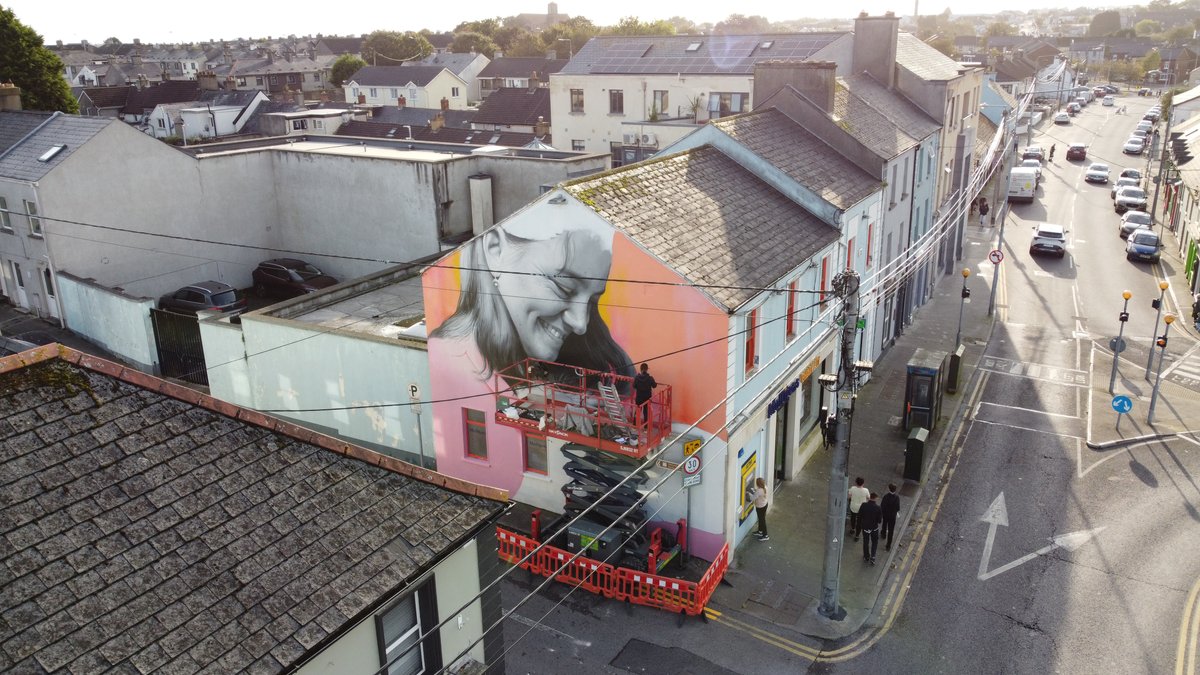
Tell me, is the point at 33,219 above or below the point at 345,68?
below

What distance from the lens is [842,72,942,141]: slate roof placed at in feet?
106

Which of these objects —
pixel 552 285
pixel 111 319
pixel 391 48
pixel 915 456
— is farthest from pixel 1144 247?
pixel 391 48

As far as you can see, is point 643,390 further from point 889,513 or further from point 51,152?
point 51,152

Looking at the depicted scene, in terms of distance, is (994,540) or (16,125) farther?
(16,125)

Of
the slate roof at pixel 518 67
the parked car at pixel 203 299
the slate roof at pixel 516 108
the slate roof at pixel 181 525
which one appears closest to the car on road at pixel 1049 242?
the slate roof at pixel 516 108

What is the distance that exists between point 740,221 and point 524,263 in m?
5.26

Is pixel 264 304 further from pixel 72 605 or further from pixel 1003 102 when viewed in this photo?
pixel 1003 102

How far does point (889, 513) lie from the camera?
18938 mm

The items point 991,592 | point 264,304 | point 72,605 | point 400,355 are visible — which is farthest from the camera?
point 264,304

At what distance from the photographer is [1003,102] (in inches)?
2473

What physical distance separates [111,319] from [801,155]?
74.4ft

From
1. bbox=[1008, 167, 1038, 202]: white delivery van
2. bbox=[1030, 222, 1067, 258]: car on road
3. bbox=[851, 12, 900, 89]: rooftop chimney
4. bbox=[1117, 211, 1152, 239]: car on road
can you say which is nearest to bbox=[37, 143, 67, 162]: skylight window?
bbox=[851, 12, 900, 89]: rooftop chimney

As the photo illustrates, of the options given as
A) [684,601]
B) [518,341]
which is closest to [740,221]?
[518,341]

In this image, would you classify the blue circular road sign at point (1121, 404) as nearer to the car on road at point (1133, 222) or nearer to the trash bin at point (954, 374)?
the trash bin at point (954, 374)
